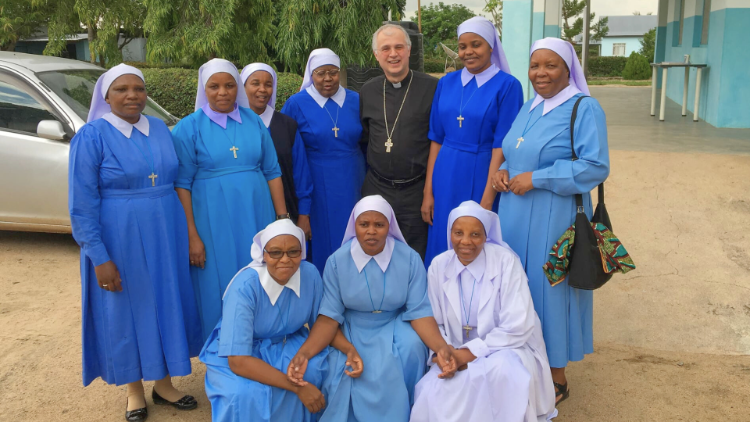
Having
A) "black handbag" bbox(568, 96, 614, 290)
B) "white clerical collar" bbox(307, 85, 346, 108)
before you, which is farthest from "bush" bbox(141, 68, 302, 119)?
"black handbag" bbox(568, 96, 614, 290)

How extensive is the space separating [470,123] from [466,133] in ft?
0.23

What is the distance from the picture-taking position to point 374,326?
3.57 m

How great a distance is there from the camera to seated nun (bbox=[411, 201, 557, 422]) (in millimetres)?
3213

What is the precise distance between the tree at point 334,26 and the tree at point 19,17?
8886 millimetres

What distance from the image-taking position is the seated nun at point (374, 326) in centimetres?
334

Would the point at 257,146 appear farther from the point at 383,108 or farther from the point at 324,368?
the point at 324,368

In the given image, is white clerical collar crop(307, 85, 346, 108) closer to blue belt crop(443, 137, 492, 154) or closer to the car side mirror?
blue belt crop(443, 137, 492, 154)

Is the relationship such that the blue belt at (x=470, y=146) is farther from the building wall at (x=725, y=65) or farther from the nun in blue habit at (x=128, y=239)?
the building wall at (x=725, y=65)

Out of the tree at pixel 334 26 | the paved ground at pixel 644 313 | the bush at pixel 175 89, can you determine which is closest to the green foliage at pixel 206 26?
the tree at pixel 334 26

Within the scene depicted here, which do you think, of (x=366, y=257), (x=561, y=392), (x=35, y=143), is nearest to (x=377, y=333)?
(x=366, y=257)

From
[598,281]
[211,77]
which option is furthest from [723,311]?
[211,77]

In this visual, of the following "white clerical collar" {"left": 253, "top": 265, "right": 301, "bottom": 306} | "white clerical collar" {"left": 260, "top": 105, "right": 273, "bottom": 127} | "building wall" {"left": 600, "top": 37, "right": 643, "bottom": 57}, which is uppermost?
"building wall" {"left": 600, "top": 37, "right": 643, "bottom": 57}

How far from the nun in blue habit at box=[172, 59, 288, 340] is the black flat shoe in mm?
388

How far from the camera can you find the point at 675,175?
7.75 m
